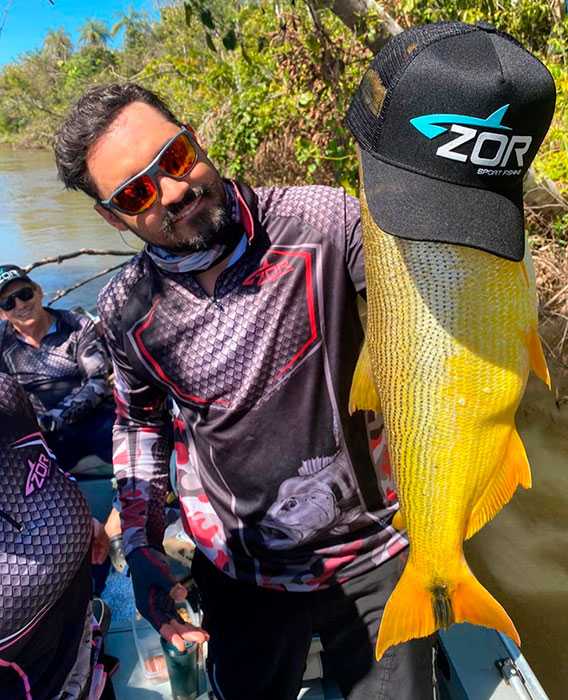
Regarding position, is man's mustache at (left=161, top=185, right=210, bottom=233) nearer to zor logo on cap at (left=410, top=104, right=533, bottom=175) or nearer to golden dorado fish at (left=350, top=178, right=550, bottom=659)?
golden dorado fish at (left=350, top=178, right=550, bottom=659)

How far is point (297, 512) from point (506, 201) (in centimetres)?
106

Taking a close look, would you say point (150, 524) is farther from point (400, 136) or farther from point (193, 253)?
point (400, 136)

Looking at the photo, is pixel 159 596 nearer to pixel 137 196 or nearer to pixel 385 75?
pixel 137 196

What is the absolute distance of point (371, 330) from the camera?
126cm

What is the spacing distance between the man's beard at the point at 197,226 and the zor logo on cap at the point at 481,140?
69cm

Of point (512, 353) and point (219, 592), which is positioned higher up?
point (512, 353)

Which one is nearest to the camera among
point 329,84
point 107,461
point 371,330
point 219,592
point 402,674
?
point 371,330

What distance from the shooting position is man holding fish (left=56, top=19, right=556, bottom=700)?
1556 millimetres

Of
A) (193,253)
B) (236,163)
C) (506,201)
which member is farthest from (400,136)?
(236,163)

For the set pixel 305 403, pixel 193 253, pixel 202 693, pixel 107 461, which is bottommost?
pixel 107 461

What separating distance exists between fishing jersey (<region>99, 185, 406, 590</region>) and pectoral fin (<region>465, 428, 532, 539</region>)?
1.30 feet

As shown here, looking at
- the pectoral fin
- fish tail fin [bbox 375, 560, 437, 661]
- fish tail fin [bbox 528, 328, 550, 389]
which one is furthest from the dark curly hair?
fish tail fin [bbox 375, 560, 437, 661]

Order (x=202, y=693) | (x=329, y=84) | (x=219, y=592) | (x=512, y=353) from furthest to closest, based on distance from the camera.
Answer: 1. (x=329, y=84)
2. (x=202, y=693)
3. (x=219, y=592)
4. (x=512, y=353)

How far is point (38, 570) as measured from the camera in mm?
1559
